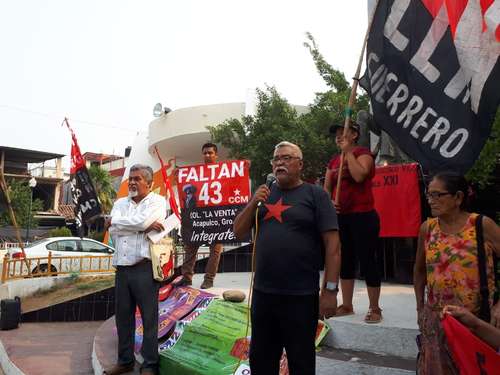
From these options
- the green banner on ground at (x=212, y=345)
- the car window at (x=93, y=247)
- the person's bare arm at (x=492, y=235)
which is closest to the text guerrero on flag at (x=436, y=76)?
the person's bare arm at (x=492, y=235)

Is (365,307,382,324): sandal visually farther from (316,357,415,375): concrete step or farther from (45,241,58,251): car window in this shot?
(45,241,58,251): car window

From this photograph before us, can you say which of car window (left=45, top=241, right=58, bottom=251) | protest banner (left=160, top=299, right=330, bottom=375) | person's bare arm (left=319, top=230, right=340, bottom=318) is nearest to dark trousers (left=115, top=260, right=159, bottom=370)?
protest banner (left=160, top=299, right=330, bottom=375)

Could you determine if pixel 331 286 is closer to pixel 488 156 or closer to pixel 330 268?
pixel 330 268

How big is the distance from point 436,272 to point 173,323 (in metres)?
2.70

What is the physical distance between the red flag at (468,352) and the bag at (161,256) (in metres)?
2.36

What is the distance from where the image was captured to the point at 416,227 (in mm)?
6328

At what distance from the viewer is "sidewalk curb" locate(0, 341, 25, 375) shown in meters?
4.64

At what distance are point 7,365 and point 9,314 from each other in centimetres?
256

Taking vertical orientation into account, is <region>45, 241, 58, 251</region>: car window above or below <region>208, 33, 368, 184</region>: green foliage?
below

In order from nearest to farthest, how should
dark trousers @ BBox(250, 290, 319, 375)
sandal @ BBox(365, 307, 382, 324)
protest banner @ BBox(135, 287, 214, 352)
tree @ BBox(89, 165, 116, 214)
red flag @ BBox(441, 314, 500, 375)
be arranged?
1. red flag @ BBox(441, 314, 500, 375)
2. dark trousers @ BBox(250, 290, 319, 375)
3. sandal @ BBox(365, 307, 382, 324)
4. protest banner @ BBox(135, 287, 214, 352)
5. tree @ BBox(89, 165, 116, 214)

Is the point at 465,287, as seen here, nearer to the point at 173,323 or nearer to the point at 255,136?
the point at 173,323

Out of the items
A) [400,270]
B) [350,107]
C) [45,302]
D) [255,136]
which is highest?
[255,136]

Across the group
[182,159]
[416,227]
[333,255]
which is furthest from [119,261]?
[182,159]

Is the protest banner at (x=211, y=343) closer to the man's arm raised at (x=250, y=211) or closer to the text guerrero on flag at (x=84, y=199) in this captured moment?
the man's arm raised at (x=250, y=211)
